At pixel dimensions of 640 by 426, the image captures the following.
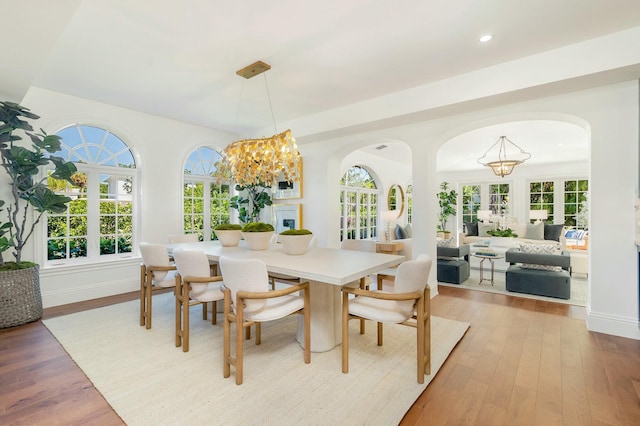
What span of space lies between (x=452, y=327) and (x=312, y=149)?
3.57 m

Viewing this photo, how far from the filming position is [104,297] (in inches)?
167

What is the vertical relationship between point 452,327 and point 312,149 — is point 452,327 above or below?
below

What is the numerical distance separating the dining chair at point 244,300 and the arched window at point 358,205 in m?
5.17

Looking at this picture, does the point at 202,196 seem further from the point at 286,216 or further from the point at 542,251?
the point at 542,251

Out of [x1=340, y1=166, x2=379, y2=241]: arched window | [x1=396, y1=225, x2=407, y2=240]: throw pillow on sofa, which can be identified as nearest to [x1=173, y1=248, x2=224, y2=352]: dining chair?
[x1=340, y1=166, x2=379, y2=241]: arched window

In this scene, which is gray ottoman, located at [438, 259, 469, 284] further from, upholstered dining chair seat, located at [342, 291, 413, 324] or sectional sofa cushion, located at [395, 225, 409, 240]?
upholstered dining chair seat, located at [342, 291, 413, 324]

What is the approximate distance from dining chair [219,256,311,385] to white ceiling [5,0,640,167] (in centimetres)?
192

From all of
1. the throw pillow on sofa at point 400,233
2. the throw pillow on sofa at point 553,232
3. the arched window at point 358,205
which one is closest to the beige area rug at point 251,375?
the arched window at point 358,205

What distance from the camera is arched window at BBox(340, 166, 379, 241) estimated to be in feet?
24.4

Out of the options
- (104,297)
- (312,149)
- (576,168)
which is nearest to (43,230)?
(104,297)

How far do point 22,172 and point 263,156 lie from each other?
262cm

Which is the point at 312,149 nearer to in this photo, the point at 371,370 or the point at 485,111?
the point at 485,111

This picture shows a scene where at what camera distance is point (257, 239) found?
3.19m

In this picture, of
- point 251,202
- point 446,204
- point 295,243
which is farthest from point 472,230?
point 295,243
